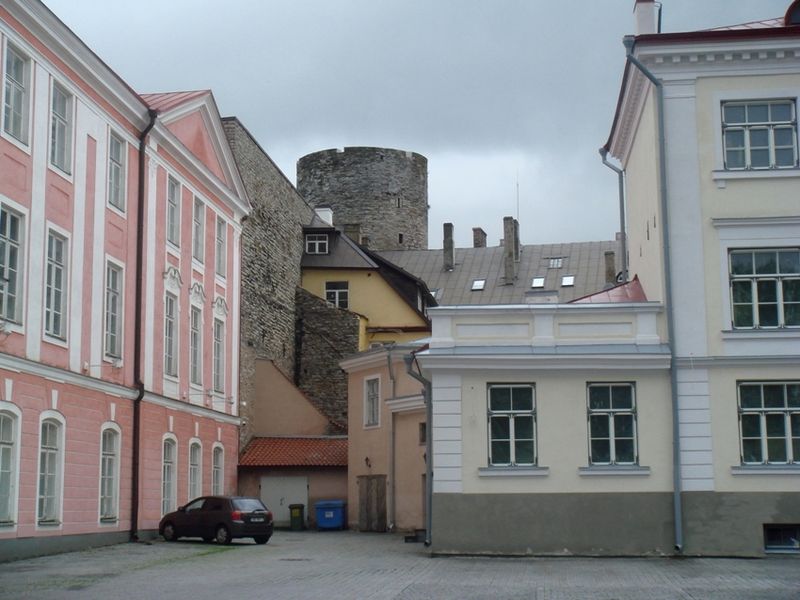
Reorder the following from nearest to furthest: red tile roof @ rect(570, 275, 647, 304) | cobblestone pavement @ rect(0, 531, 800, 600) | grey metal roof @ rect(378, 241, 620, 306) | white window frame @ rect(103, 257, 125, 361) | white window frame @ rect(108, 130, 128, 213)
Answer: cobblestone pavement @ rect(0, 531, 800, 600)
red tile roof @ rect(570, 275, 647, 304)
white window frame @ rect(103, 257, 125, 361)
white window frame @ rect(108, 130, 128, 213)
grey metal roof @ rect(378, 241, 620, 306)

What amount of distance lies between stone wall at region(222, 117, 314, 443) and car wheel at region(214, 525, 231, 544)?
482 inches

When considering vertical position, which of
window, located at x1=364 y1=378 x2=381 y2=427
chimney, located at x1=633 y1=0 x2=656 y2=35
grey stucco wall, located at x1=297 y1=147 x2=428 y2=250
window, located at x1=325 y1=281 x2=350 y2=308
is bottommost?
window, located at x1=364 y1=378 x2=381 y2=427

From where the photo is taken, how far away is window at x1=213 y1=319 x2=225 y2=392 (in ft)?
125

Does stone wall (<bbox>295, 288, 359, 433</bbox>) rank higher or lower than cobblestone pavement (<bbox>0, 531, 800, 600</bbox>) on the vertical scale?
higher

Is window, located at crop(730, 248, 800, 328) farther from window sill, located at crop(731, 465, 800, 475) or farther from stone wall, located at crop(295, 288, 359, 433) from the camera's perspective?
stone wall, located at crop(295, 288, 359, 433)

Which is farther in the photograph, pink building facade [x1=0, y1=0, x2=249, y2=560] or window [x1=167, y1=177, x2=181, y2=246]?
window [x1=167, y1=177, x2=181, y2=246]

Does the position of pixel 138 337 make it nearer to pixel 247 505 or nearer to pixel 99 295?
pixel 99 295

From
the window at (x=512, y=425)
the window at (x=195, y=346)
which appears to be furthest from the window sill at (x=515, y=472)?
the window at (x=195, y=346)

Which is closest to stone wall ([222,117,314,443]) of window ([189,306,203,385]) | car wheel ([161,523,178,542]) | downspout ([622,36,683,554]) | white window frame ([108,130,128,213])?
window ([189,306,203,385])

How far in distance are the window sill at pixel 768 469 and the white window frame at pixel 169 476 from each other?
1527 centimetres

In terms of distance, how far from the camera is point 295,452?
42188mm

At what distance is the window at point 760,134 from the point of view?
23.7 metres

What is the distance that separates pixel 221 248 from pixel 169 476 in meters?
8.44

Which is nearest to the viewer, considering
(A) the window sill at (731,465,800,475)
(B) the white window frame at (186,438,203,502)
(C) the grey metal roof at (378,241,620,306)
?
(A) the window sill at (731,465,800,475)
